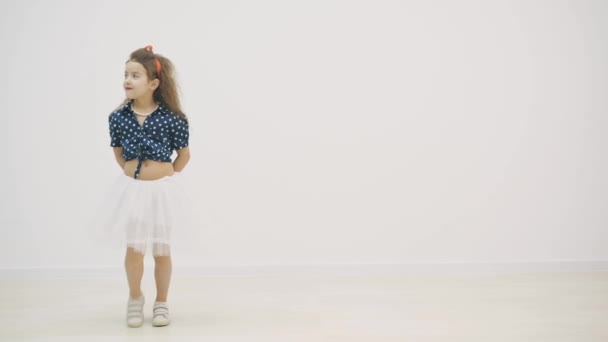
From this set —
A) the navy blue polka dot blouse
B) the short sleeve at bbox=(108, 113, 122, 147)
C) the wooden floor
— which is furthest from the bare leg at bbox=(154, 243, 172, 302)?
the short sleeve at bbox=(108, 113, 122, 147)

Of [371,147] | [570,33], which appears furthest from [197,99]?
[570,33]

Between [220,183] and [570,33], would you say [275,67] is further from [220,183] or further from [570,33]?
[570,33]

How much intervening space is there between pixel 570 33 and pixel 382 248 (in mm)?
1476

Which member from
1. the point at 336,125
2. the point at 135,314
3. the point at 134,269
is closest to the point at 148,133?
the point at 134,269

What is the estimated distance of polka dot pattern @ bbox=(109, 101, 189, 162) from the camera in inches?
89.0

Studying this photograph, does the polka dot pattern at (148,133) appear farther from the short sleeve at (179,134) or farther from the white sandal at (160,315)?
the white sandal at (160,315)

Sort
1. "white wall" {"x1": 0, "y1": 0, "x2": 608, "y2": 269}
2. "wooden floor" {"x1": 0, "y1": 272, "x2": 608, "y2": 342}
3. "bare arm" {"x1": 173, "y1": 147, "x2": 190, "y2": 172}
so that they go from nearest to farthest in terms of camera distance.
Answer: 1. "wooden floor" {"x1": 0, "y1": 272, "x2": 608, "y2": 342}
2. "bare arm" {"x1": 173, "y1": 147, "x2": 190, "y2": 172}
3. "white wall" {"x1": 0, "y1": 0, "x2": 608, "y2": 269}

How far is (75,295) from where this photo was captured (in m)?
2.79

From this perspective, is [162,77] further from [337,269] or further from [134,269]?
[337,269]

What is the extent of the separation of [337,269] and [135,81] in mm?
1530

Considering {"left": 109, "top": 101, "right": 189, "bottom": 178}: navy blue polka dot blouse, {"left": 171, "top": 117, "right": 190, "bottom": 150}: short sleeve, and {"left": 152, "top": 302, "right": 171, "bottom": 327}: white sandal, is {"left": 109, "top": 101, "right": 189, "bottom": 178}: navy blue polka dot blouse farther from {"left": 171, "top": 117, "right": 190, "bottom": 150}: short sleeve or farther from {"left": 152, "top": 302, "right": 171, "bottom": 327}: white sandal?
{"left": 152, "top": 302, "right": 171, "bottom": 327}: white sandal

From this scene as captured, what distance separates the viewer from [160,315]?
89.0 inches

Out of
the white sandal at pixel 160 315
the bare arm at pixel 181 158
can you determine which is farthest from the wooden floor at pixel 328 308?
the bare arm at pixel 181 158

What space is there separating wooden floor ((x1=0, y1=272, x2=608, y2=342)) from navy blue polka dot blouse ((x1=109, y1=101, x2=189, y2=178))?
585mm
